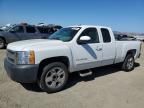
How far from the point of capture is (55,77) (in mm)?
5480

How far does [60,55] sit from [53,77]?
63cm

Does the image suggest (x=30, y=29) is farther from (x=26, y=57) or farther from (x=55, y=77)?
(x=26, y=57)

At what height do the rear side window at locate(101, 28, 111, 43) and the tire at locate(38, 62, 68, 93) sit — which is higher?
the rear side window at locate(101, 28, 111, 43)

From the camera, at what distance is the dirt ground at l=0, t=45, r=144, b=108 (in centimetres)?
474

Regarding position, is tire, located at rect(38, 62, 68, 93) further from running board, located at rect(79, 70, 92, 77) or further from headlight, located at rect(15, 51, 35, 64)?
running board, located at rect(79, 70, 92, 77)

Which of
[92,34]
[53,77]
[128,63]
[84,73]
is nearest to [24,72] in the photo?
[53,77]

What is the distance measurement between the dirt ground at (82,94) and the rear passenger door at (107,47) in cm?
67

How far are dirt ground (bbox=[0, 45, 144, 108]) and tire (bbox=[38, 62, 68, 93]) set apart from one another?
169 mm

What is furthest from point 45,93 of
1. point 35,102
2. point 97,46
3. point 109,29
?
point 109,29

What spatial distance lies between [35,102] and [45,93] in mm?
616

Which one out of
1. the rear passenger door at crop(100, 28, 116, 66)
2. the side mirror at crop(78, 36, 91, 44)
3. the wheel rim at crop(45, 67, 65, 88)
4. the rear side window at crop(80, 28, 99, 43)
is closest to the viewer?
the wheel rim at crop(45, 67, 65, 88)

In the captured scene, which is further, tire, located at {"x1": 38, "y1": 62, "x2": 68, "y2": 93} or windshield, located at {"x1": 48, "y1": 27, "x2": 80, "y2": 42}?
windshield, located at {"x1": 48, "y1": 27, "x2": 80, "y2": 42}

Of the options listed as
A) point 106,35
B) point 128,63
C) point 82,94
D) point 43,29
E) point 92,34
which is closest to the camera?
→ point 82,94

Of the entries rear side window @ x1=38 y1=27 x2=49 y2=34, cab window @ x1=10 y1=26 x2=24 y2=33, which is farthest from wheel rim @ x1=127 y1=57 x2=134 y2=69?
cab window @ x1=10 y1=26 x2=24 y2=33
